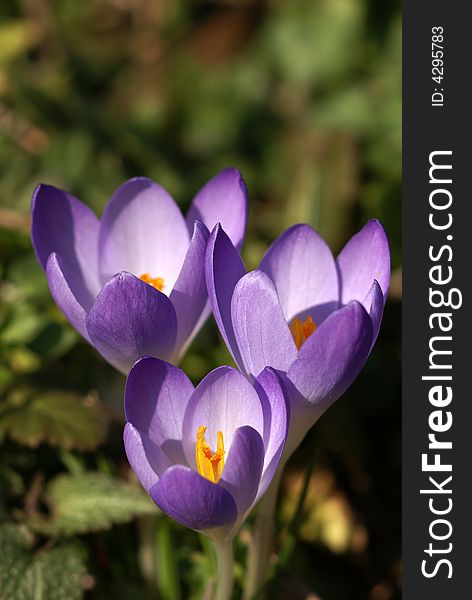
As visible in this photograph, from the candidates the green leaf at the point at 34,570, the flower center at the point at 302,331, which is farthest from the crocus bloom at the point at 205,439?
the green leaf at the point at 34,570

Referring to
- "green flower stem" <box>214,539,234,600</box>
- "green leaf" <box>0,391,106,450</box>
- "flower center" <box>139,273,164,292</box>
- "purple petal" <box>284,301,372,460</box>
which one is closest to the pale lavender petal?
"purple petal" <box>284,301,372,460</box>

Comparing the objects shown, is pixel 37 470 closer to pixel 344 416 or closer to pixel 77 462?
pixel 77 462

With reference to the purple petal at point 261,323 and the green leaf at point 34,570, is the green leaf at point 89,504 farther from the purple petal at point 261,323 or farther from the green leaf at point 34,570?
the purple petal at point 261,323

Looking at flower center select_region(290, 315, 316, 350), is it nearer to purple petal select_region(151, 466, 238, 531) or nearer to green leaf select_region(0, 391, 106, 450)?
purple petal select_region(151, 466, 238, 531)

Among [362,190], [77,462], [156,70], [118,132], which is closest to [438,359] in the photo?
[77,462]

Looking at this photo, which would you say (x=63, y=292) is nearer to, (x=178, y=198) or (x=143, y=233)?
Result: (x=143, y=233)

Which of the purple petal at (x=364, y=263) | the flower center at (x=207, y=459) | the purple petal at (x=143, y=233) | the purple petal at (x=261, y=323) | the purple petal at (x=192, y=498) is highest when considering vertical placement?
the purple petal at (x=143, y=233)
